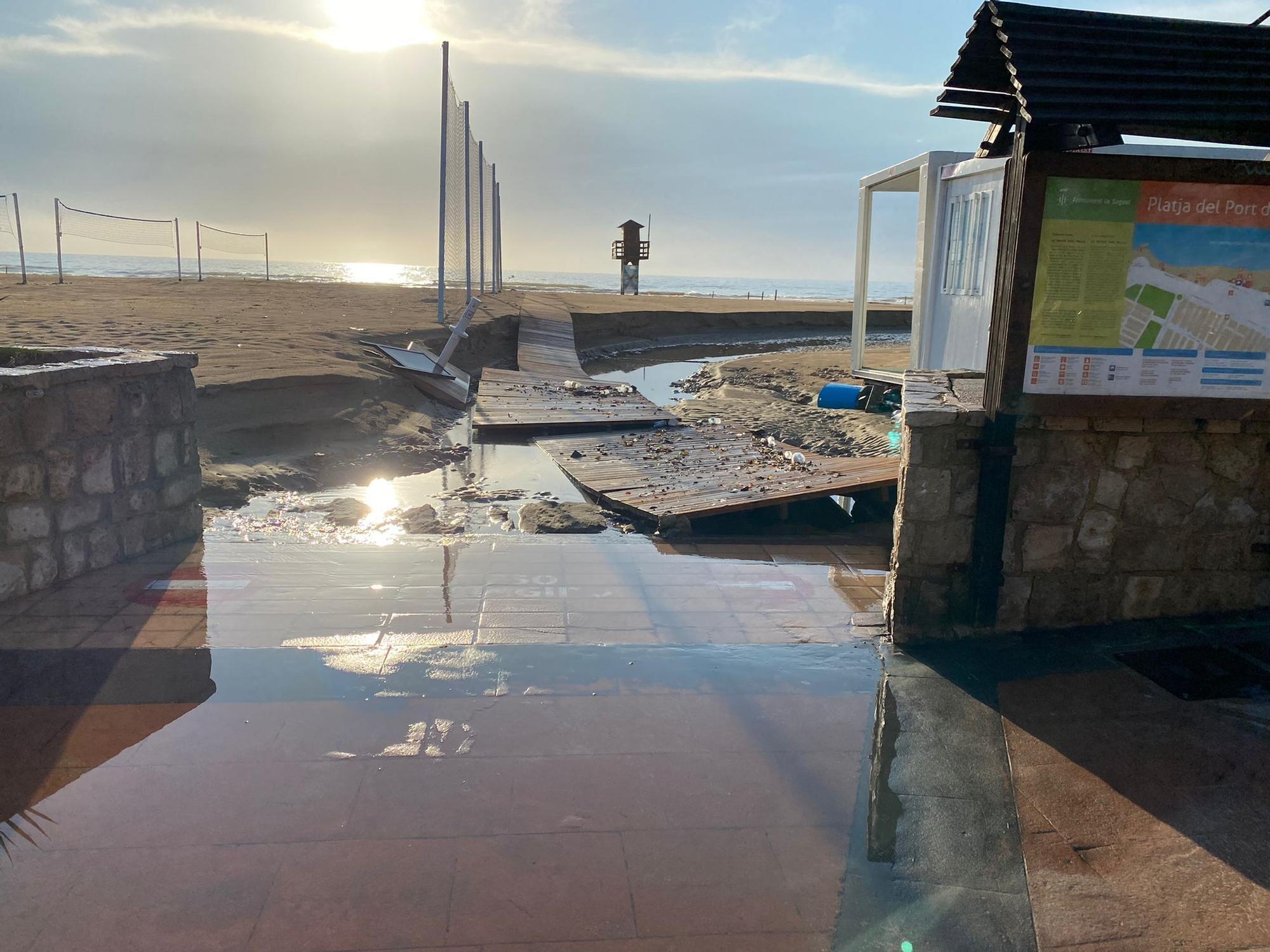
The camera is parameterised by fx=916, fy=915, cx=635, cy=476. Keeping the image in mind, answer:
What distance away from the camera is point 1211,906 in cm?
265

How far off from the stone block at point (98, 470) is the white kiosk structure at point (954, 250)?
20.9 feet

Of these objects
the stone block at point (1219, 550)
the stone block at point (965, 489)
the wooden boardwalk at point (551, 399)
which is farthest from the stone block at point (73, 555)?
the wooden boardwalk at point (551, 399)

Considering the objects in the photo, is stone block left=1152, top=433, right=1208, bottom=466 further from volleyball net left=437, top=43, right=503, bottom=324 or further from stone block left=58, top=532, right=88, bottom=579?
volleyball net left=437, top=43, right=503, bottom=324

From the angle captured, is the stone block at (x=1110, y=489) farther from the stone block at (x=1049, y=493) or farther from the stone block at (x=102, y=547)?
the stone block at (x=102, y=547)

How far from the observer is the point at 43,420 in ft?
16.2

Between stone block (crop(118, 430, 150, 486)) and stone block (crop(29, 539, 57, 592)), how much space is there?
2.16 feet

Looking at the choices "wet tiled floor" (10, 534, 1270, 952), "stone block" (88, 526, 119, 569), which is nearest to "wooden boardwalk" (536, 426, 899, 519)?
"wet tiled floor" (10, 534, 1270, 952)

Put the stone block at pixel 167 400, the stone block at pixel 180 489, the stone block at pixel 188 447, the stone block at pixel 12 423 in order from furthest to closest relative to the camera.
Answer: the stone block at pixel 188 447, the stone block at pixel 180 489, the stone block at pixel 167 400, the stone block at pixel 12 423

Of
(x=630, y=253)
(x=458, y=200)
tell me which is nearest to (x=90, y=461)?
(x=458, y=200)

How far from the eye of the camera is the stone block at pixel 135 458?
18.2 feet

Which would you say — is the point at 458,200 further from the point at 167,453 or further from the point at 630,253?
the point at 630,253

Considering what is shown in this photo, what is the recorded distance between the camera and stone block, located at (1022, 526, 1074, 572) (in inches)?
180

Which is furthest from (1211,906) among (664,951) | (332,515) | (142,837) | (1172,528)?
(332,515)

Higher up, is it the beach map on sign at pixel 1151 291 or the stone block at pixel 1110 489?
the beach map on sign at pixel 1151 291
